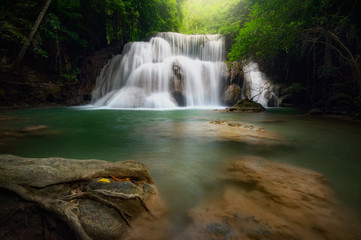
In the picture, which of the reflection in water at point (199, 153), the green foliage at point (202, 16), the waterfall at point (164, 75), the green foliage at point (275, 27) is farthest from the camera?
the green foliage at point (202, 16)

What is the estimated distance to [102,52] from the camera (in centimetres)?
1925

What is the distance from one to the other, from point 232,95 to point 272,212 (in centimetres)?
1527

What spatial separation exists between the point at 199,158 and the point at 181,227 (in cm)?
172

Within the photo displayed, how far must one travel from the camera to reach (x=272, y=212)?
5.41 feet

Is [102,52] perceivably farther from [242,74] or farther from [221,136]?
[221,136]

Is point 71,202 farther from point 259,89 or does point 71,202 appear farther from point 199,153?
point 259,89

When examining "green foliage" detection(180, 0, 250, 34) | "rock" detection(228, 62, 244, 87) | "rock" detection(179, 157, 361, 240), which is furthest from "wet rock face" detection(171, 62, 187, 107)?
"rock" detection(179, 157, 361, 240)

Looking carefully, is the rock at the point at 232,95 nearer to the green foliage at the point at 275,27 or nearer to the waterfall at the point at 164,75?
the waterfall at the point at 164,75

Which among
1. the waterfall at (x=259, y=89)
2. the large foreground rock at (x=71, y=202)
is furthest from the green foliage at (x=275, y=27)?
the large foreground rock at (x=71, y=202)

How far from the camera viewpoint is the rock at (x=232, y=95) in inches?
632

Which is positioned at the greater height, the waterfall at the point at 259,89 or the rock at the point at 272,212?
the waterfall at the point at 259,89

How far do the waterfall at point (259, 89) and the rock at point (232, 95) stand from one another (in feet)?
2.59

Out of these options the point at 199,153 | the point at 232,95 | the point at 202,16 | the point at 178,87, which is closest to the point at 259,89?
the point at 232,95

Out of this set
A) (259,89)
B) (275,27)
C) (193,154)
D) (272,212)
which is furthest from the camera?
(259,89)
